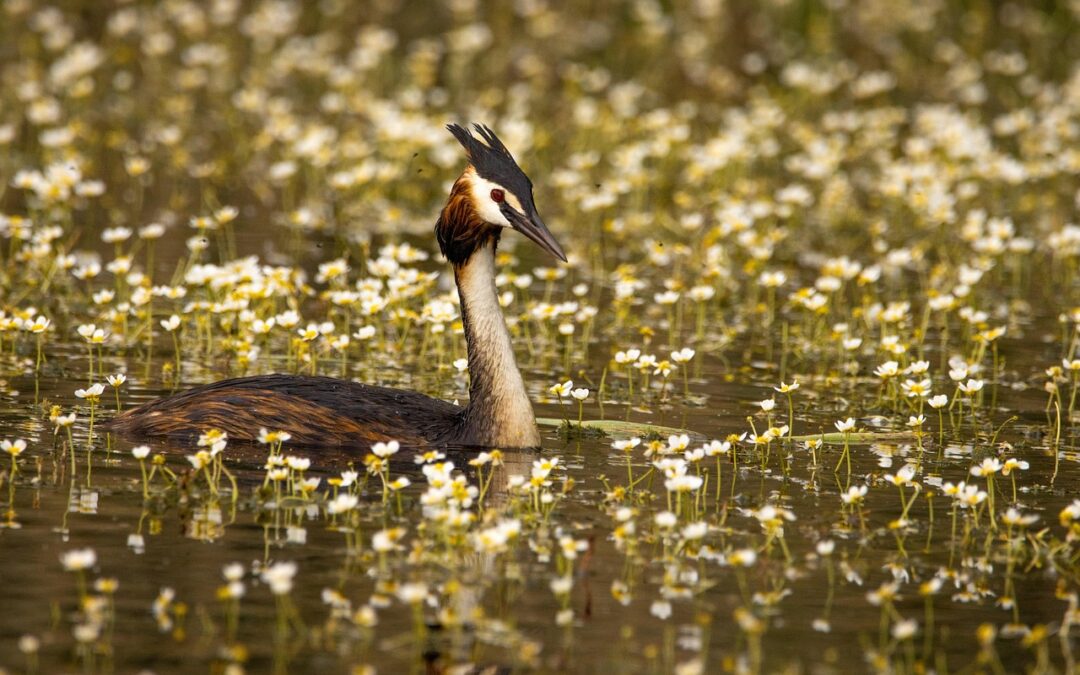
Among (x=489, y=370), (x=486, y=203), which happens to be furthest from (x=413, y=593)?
(x=486, y=203)

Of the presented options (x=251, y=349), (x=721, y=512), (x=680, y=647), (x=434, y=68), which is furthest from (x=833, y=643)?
(x=434, y=68)

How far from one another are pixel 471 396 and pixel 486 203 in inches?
39.6

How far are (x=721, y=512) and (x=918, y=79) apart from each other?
1831 centimetres

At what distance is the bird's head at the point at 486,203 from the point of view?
951 cm

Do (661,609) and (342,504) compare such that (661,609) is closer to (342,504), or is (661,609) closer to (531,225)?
(342,504)

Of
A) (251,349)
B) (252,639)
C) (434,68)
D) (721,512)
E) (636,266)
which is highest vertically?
(434,68)

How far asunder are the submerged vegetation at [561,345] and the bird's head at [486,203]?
0.91 m

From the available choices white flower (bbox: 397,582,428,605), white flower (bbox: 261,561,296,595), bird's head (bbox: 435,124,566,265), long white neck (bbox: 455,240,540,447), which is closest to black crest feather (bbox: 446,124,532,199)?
bird's head (bbox: 435,124,566,265)

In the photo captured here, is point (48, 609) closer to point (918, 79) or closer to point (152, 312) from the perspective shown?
point (152, 312)

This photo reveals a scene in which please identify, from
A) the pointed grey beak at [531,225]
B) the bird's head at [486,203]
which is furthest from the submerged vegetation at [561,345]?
the bird's head at [486,203]

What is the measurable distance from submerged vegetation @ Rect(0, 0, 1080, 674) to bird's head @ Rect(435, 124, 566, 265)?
914 millimetres

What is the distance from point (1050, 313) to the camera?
14.1 meters

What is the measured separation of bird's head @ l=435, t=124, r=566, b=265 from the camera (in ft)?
31.2

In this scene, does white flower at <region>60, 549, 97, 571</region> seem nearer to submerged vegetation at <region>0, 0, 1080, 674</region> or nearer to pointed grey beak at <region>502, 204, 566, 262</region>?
submerged vegetation at <region>0, 0, 1080, 674</region>
